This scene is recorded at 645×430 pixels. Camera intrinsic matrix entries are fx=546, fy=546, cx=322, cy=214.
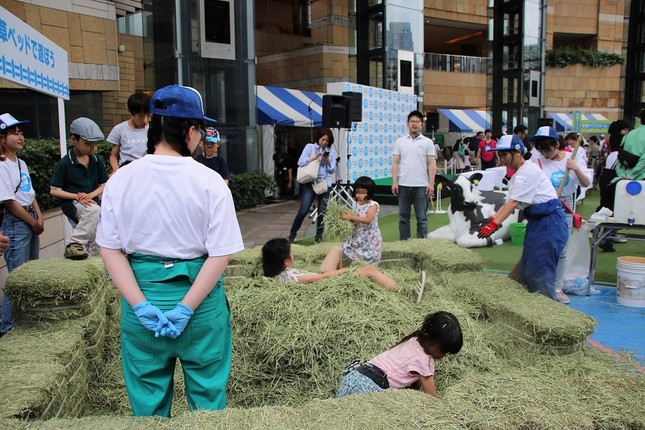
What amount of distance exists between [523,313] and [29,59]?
3.83m

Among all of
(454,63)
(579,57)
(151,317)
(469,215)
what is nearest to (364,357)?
(151,317)

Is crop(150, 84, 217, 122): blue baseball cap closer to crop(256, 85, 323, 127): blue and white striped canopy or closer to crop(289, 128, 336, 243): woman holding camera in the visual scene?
crop(289, 128, 336, 243): woman holding camera

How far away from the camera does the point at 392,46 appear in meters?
19.7

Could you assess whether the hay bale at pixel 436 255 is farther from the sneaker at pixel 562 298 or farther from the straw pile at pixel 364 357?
the sneaker at pixel 562 298

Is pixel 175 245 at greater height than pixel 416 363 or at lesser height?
greater

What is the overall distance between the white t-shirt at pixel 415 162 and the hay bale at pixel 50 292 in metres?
4.64

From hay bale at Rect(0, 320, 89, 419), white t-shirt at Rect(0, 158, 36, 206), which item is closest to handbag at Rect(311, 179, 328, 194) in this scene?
white t-shirt at Rect(0, 158, 36, 206)

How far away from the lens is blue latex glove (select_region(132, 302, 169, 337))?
75.9 inches

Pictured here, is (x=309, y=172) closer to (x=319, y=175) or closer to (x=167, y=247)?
(x=319, y=175)

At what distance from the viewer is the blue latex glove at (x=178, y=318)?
1931 millimetres

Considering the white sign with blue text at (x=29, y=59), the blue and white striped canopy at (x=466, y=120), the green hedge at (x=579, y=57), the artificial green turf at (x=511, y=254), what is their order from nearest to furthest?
the white sign with blue text at (x=29, y=59) → the artificial green turf at (x=511, y=254) → the blue and white striped canopy at (x=466, y=120) → the green hedge at (x=579, y=57)

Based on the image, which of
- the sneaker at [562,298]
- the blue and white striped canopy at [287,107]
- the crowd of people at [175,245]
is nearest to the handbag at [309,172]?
the crowd of people at [175,245]

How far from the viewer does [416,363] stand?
281 centimetres

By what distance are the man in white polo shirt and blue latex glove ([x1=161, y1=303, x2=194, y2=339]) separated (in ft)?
17.7
